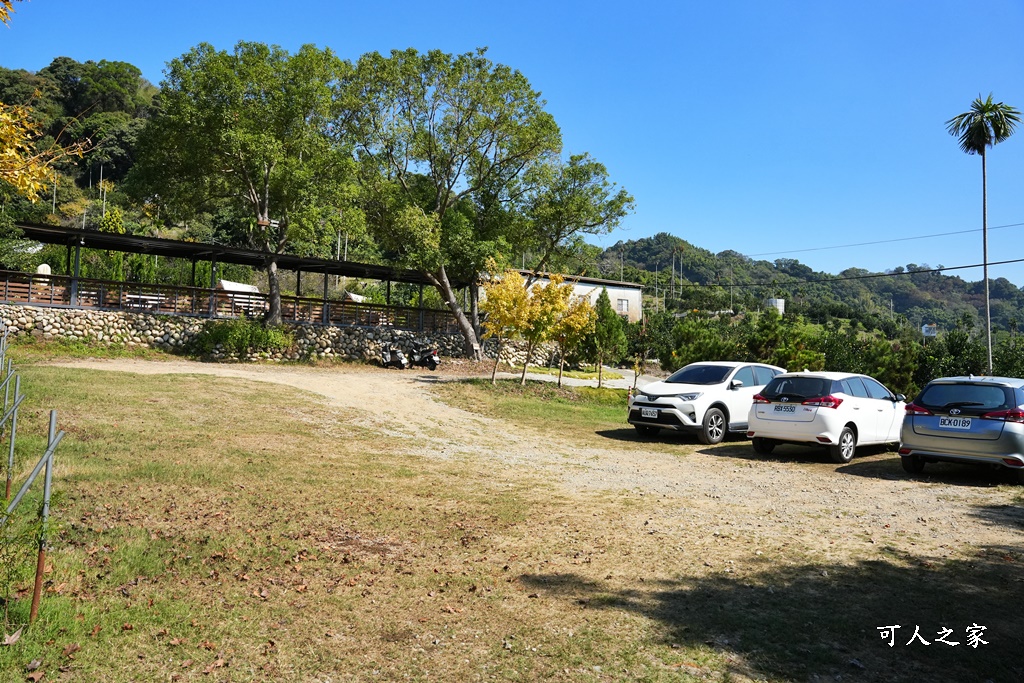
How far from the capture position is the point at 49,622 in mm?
3900

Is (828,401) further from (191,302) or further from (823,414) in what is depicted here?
(191,302)

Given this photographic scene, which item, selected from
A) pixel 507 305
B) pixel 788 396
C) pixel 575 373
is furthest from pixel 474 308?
pixel 788 396

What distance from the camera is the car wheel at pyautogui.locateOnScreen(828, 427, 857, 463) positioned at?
10961 mm

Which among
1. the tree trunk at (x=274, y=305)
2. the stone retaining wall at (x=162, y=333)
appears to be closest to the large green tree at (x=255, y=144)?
the tree trunk at (x=274, y=305)

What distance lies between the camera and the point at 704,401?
1327 cm

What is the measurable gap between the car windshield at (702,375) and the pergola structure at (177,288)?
19.4m

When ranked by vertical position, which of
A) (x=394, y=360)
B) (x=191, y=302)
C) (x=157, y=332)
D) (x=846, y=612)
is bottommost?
(x=846, y=612)

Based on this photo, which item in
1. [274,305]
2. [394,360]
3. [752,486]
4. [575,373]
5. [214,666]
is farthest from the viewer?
[575,373]

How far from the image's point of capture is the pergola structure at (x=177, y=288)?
81.1 ft

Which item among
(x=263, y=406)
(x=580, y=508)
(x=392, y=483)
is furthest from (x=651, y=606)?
(x=263, y=406)

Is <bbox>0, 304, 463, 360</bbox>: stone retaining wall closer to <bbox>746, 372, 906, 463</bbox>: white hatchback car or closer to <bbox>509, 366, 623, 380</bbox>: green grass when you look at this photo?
<bbox>509, 366, 623, 380</bbox>: green grass

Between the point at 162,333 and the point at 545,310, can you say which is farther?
the point at 162,333

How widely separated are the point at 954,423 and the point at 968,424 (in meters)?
0.16

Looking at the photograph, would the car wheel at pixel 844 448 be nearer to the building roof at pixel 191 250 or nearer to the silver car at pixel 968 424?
the silver car at pixel 968 424
